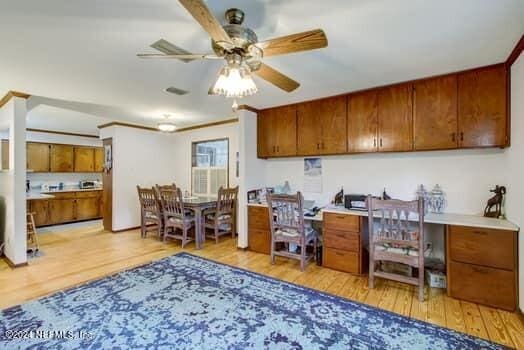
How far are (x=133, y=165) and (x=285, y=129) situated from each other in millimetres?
3538

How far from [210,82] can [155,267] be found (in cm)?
239

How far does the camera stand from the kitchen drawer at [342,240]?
295 cm

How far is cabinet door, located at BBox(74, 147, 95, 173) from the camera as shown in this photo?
641 cm

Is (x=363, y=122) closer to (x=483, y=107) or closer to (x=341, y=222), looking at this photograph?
(x=483, y=107)

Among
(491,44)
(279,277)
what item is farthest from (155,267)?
(491,44)

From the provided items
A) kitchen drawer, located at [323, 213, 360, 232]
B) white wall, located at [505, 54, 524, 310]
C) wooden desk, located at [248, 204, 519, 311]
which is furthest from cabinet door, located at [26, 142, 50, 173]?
white wall, located at [505, 54, 524, 310]

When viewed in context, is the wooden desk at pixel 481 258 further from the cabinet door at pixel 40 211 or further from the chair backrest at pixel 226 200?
the cabinet door at pixel 40 211

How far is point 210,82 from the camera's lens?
284cm

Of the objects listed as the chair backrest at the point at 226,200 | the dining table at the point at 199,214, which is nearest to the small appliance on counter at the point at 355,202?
the chair backrest at the point at 226,200

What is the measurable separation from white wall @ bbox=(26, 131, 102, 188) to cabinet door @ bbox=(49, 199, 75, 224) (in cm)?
71

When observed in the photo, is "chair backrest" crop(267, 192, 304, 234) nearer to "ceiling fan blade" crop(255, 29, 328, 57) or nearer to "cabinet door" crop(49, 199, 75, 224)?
"ceiling fan blade" crop(255, 29, 328, 57)

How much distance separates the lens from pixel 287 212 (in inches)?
125

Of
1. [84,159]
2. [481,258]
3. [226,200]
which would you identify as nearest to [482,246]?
[481,258]

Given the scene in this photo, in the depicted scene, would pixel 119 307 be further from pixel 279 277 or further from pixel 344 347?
pixel 344 347
